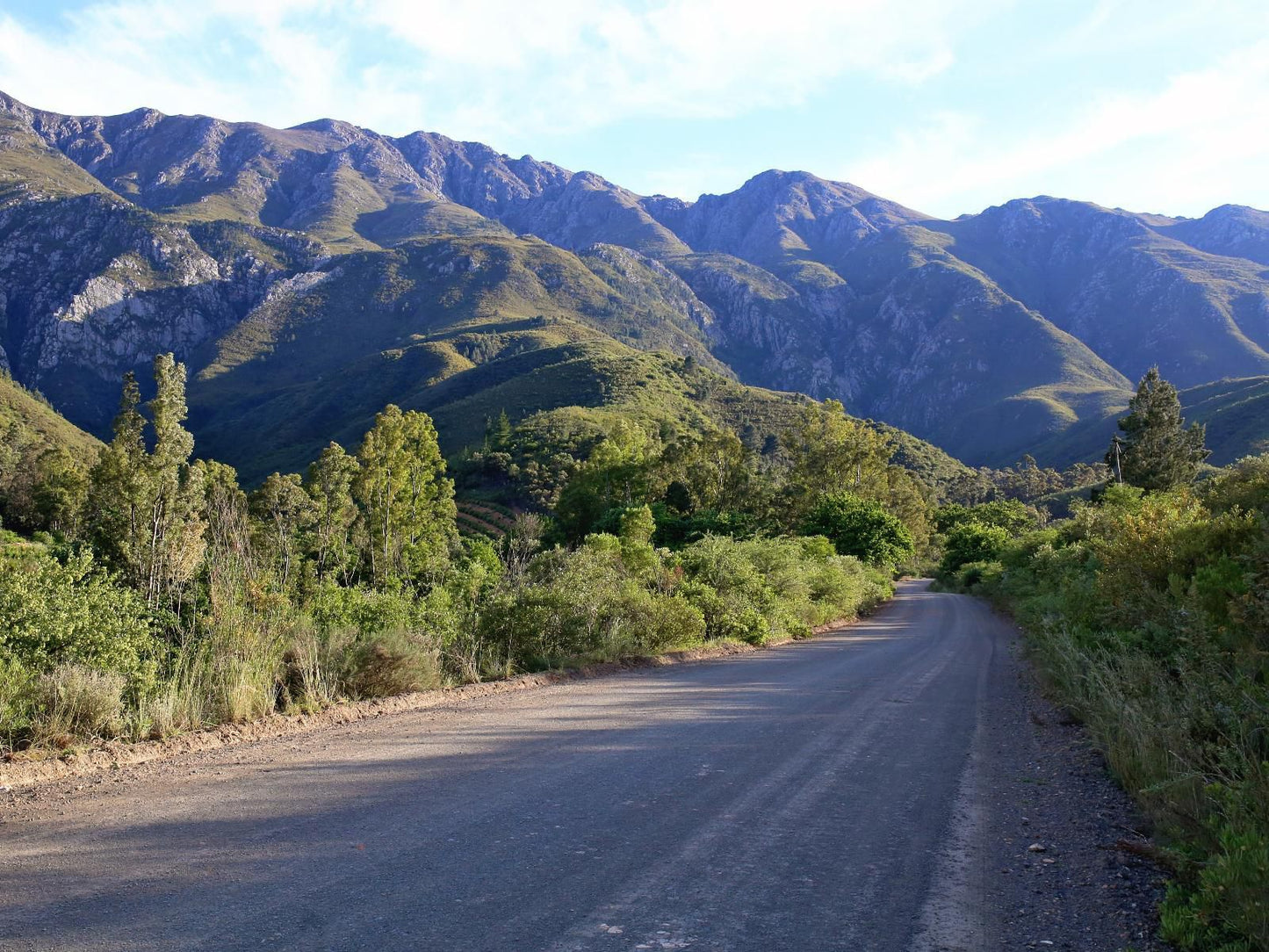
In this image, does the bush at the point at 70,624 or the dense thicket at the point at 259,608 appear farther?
the dense thicket at the point at 259,608

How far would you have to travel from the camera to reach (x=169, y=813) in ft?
16.3

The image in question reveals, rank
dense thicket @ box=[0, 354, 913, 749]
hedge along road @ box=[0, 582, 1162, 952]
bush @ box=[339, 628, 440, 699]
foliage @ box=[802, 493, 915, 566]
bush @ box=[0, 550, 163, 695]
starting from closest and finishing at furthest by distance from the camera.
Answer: hedge along road @ box=[0, 582, 1162, 952]
bush @ box=[0, 550, 163, 695]
dense thicket @ box=[0, 354, 913, 749]
bush @ box=[339, 628, 440, 699]
foliage @ box=[802, 493, 915, 566]

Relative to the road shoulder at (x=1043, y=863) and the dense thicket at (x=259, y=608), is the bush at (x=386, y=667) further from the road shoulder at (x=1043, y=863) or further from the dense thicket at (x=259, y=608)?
the road shoulder at (x=1043, y=863)

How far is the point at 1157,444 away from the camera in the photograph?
4503cm

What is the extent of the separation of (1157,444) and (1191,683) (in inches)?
1815

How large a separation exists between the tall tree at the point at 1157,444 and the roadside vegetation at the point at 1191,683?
32891 mm

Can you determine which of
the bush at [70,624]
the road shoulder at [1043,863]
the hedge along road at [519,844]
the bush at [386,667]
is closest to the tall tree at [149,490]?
the bush at [386,667]

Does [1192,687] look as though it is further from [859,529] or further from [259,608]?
[859,529]

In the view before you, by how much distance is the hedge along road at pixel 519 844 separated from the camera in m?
3.60

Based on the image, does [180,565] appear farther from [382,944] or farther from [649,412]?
[649,412]

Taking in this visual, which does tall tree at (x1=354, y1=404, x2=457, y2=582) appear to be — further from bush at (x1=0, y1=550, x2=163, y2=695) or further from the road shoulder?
the road shoulder

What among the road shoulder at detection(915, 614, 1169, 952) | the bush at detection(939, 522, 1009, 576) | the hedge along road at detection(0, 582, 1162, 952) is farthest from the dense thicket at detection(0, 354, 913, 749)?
the bush at detection(939, 522, 1009, 576)

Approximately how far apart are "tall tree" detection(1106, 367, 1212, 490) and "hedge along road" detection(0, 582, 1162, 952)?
44.4 meters

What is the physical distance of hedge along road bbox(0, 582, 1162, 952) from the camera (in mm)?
3598
